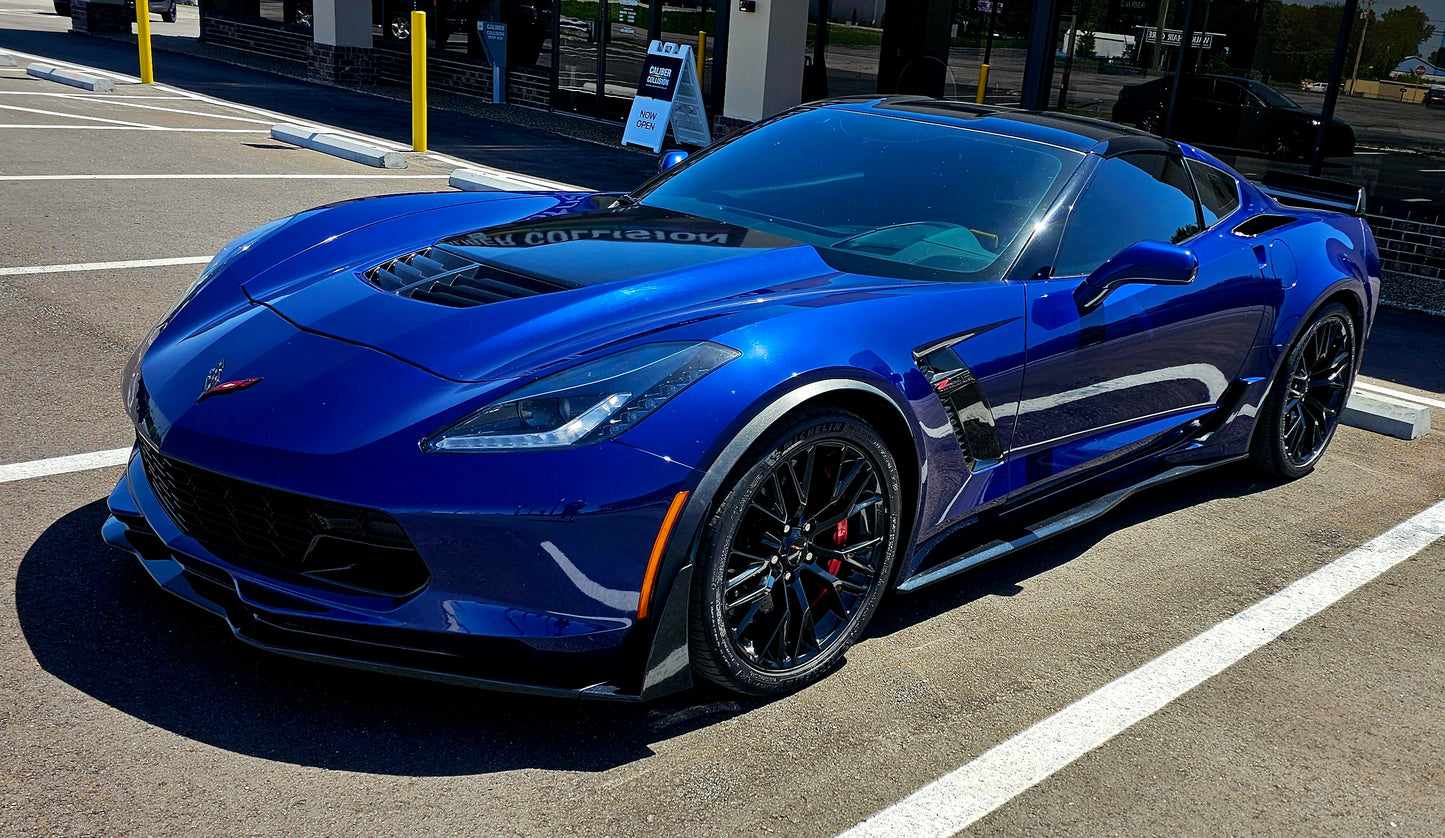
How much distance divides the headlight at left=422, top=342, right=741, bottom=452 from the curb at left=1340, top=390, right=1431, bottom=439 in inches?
169

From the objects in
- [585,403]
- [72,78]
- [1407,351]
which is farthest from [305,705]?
[72,78]

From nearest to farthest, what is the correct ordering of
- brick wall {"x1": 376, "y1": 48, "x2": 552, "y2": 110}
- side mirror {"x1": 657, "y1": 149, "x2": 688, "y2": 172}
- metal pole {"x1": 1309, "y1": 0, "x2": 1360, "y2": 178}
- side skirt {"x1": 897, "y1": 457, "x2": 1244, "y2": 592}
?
side skirt {"x1": 897, "y1": 457, "x2": 1244, "y2": 592} → side mirror {"x1": 657, "y1": 149, "x2": 688, "y2": 172} → metal pole {"x1": 1309, "y1": 0, "x2": 1360, "y2": 178} → brick wall {"x1": 376, "y1": 48, "x2": 552, "y2": 110}

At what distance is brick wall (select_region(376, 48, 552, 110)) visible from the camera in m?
17.8

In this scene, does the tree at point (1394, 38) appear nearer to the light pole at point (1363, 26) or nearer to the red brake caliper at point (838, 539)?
the light pole at point (1363, 26)

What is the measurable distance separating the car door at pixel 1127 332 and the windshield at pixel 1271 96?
24.1ft

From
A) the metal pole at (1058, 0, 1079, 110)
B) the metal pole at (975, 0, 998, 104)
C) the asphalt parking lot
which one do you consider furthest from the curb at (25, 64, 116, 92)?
the asphalt parking lot

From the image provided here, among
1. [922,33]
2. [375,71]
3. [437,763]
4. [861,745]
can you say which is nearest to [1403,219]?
[922,33]

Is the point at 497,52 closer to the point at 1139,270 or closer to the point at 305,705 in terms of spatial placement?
the point at 1139,270

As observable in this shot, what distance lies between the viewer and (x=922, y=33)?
1449cm

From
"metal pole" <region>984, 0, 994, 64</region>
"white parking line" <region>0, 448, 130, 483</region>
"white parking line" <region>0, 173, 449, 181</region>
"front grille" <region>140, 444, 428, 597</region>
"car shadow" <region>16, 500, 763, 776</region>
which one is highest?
"metal pole" <region>984, 0, 994, 64</region>

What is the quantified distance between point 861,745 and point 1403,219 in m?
9.38

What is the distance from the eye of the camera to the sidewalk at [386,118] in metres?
12.4

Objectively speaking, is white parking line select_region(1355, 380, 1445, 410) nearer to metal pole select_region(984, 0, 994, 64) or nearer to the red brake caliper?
the red brake caliper

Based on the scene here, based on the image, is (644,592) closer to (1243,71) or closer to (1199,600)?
(1199,600)
